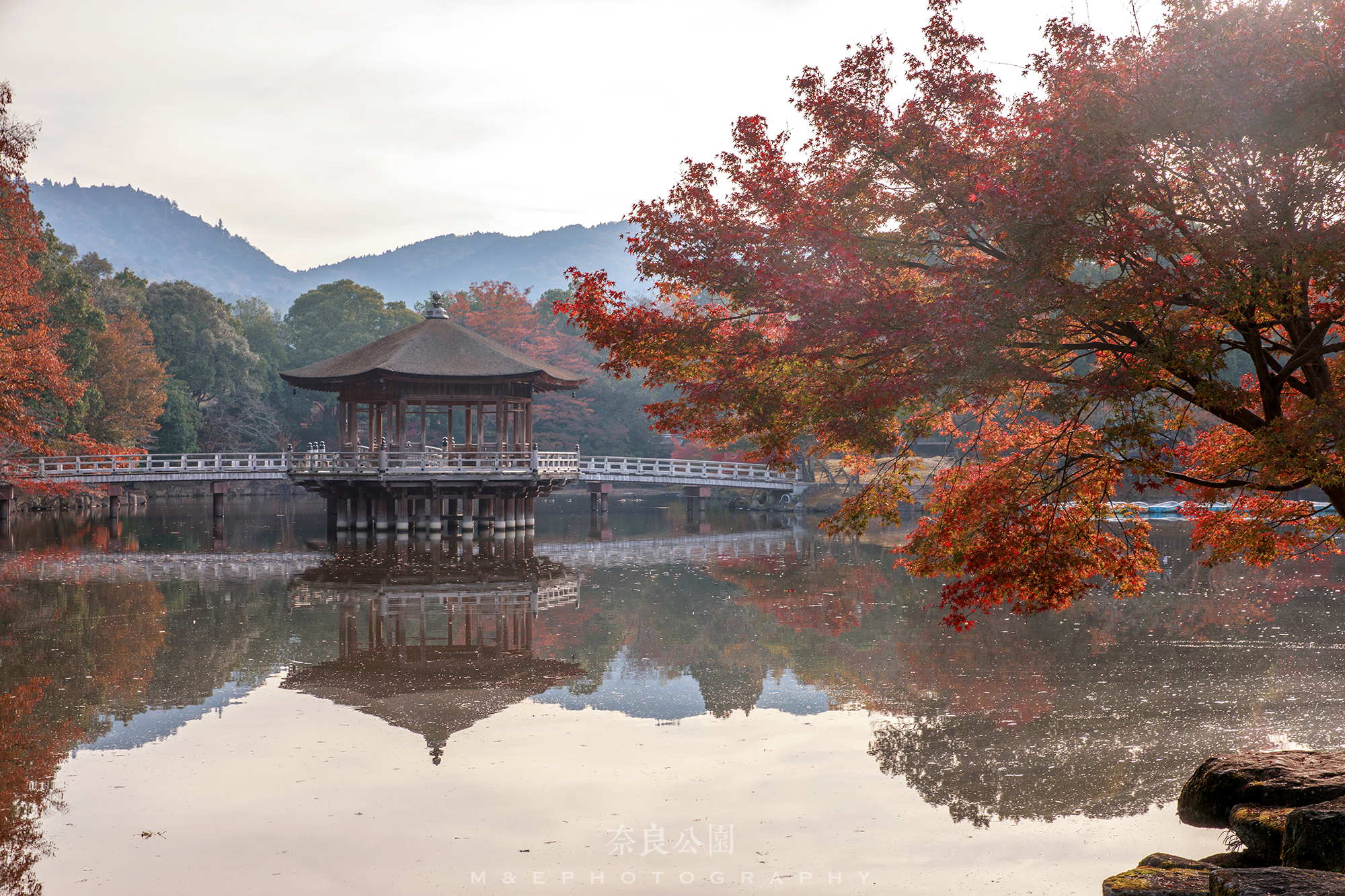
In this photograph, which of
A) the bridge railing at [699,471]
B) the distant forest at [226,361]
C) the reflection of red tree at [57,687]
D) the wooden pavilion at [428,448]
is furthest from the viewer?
the distant forest at [226,361]

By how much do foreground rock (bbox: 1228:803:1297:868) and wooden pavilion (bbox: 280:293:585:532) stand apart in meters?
21.7

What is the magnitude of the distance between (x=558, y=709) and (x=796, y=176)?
17.5 ft

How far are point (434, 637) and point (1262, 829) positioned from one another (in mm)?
9499

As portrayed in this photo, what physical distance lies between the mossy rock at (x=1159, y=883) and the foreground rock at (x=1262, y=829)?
0.69 meters

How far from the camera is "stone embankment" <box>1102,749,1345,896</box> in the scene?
4.19 meters

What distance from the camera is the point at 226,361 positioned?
46.6 metres

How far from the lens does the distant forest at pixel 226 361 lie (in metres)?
35.0

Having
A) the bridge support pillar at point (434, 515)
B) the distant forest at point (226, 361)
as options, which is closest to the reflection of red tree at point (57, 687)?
the bridge support pillar at point (434, 515)

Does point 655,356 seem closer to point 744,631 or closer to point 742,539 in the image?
point 744,631

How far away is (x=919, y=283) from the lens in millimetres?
8391

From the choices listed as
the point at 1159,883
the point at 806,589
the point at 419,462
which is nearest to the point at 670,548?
the point at 419,462

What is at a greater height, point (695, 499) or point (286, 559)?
point (695, 499)

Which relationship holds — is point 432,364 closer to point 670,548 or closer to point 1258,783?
point 670,548

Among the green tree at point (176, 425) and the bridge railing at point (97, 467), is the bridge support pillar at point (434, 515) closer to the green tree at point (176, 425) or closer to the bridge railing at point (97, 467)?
the bridge railing at point (97, 467)
